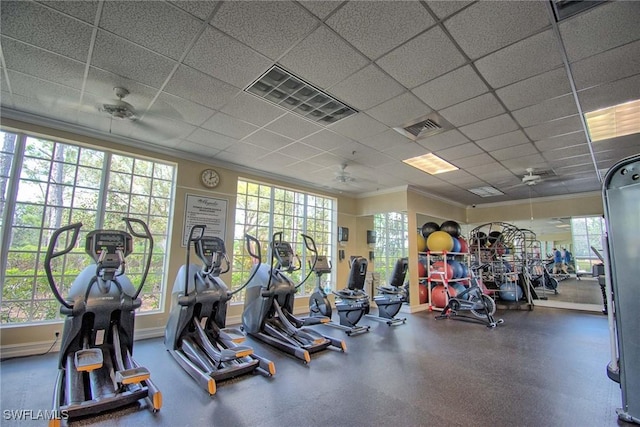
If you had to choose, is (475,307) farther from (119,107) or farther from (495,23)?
(119,107)

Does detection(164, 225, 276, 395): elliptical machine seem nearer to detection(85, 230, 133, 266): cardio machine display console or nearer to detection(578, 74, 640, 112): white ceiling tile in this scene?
detection(85, 230, 133, 266): cardio machine display console

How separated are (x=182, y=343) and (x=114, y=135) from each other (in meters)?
3.20

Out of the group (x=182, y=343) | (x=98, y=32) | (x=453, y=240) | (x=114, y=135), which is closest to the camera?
(x=98, y=32)

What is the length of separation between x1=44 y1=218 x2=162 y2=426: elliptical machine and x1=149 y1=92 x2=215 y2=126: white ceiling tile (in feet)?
4.77

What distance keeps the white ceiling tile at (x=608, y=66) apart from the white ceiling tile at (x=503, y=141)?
1.18 m

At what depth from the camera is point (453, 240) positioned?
715 cm

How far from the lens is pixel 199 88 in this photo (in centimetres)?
307

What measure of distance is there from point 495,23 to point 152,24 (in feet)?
8.40

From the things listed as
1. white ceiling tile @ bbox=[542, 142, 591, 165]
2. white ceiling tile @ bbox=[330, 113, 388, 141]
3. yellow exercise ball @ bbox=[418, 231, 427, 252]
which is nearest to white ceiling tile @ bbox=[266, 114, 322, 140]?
white ceiling tile @ bbox=[330, 113, 388, 141]

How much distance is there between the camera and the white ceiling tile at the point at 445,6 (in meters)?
1.96

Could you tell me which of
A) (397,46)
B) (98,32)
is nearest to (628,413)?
(397,46)

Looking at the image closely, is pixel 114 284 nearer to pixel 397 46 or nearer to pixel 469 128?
pixel 397 46

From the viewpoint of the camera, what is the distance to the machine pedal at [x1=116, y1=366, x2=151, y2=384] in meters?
2.39

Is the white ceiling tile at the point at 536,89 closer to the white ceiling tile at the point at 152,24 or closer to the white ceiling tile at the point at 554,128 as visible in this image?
the white ceiling tile at the point at 554,128
